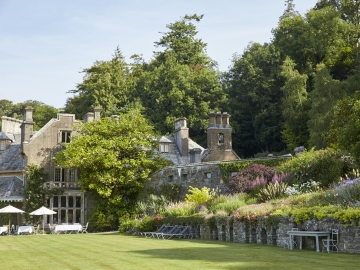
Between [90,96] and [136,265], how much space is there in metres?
A: 50.9

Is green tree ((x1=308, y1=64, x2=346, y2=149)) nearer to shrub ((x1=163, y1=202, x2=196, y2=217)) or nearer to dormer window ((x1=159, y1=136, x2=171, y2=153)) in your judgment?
dormer window ((x1=159, y1=136, x2=171, y2=153))

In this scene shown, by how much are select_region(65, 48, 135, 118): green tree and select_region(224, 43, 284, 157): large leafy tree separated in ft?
39.3

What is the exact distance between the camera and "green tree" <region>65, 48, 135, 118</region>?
60.5 meters

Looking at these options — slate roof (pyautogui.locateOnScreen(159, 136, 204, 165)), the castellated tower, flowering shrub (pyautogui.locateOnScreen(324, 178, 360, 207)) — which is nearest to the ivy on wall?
the castellated tower

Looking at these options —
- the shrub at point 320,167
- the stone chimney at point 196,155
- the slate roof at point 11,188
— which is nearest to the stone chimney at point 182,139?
the stone chimney at point 196,155

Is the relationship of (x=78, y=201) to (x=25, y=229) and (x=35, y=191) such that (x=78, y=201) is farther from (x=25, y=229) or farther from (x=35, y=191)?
(x=25, y=229)

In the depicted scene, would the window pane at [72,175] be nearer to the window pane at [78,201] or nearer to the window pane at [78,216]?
the window pane at [78,201]

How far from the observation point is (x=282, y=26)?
2386 inches

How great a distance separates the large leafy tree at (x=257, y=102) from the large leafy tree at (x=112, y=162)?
1820 cm

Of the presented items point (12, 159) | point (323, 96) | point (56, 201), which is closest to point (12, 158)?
point (12, 159)

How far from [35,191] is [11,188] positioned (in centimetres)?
181

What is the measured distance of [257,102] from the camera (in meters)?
56.6

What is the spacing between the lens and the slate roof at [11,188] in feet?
130

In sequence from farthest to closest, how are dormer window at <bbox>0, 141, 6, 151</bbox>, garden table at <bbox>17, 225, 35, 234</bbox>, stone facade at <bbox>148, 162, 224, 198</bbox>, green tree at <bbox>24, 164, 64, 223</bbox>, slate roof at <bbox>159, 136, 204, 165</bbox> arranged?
dormer window at <bbox>0, 141, 6, 151</bbox>, slate roof at <bbox>159, 136, 204, 165</bbox>, green tree at <bbox>24, 164, 64, 223</bbox>, garden table at <bbox>17, 225, 35, 234</bbox>, stone facade at <bbox>148, 162, 224, 198</bbox>
